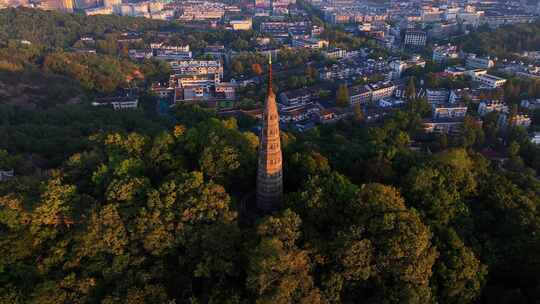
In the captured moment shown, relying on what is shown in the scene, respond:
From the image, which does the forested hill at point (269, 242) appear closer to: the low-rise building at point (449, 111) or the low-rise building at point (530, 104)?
the low-rise building at point (449, 111)

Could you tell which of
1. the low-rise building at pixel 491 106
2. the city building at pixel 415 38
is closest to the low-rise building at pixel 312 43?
the city building at pixel 415 38

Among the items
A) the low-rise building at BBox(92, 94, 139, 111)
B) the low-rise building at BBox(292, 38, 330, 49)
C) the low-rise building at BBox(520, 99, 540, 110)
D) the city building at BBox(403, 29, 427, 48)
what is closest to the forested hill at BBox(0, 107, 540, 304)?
the low-rise building at BBox(92, 94, 139, 111)

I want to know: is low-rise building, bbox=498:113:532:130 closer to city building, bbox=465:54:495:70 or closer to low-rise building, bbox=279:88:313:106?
city building, bbox=465:54:495:70

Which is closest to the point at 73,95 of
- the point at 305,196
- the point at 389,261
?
the point at 305,196

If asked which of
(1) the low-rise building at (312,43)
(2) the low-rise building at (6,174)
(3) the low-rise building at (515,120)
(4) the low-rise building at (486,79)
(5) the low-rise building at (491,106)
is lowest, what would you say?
(3) the low-rise building at (515,120)

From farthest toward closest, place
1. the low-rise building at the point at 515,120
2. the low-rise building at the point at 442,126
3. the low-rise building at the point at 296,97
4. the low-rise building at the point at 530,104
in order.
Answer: the low-rise building at the point at 296,97 → the low-rise building at the point at 530,104 → the low-rise building at the point at 442,126 → the low-rise building at the point at 515,120

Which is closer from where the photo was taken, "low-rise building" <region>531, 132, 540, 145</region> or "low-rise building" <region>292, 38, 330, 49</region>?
"low-rise building" <region>531, 132, 540, 145</region>
